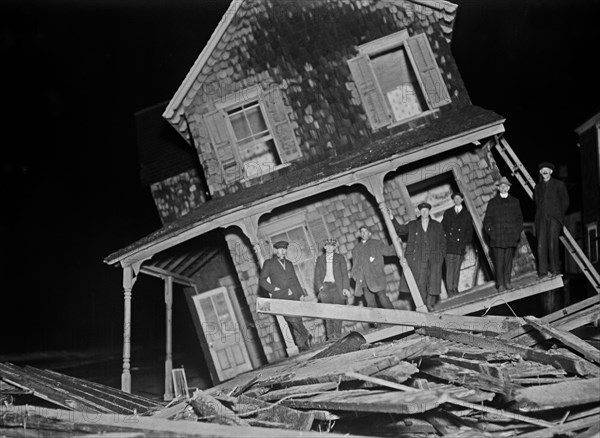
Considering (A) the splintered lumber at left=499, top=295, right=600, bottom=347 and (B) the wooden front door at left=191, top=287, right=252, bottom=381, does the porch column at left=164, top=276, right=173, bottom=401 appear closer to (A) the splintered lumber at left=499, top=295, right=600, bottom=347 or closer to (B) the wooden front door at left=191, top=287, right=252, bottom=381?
(B) the wooden front door at left=191, top=287, right=252, bottom=381

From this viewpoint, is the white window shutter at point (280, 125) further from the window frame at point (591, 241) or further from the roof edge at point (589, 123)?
the window frame at point (591, 241)

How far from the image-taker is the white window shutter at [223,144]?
15.9m

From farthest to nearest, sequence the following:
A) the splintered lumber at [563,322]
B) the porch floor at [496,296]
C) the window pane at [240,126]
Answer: the window pane at [240,126] → the porch floor at [496,296] → the splintered lumber at [563,322]

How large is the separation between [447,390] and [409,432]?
704 mm

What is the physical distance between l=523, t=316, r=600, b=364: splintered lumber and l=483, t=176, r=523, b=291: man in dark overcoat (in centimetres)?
385

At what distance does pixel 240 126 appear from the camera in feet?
53.2

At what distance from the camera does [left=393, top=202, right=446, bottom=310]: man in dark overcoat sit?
516 inches

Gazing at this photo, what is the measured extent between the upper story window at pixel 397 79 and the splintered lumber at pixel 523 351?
707 cm

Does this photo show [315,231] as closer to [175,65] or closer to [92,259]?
[92,259]

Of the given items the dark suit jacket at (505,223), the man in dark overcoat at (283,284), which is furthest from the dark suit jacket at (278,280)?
the dark suit jacket at (505,223)

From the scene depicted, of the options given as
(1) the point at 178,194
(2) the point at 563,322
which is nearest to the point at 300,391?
(2) the point at 563,322

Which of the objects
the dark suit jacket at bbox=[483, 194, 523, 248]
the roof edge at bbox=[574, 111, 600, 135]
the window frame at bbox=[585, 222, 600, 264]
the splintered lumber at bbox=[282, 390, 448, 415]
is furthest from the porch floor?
the roof edge at bbox=[574, 111, 600, 135]

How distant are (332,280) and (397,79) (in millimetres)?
5604

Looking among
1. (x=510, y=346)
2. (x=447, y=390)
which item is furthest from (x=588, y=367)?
(x=447, y=390)
